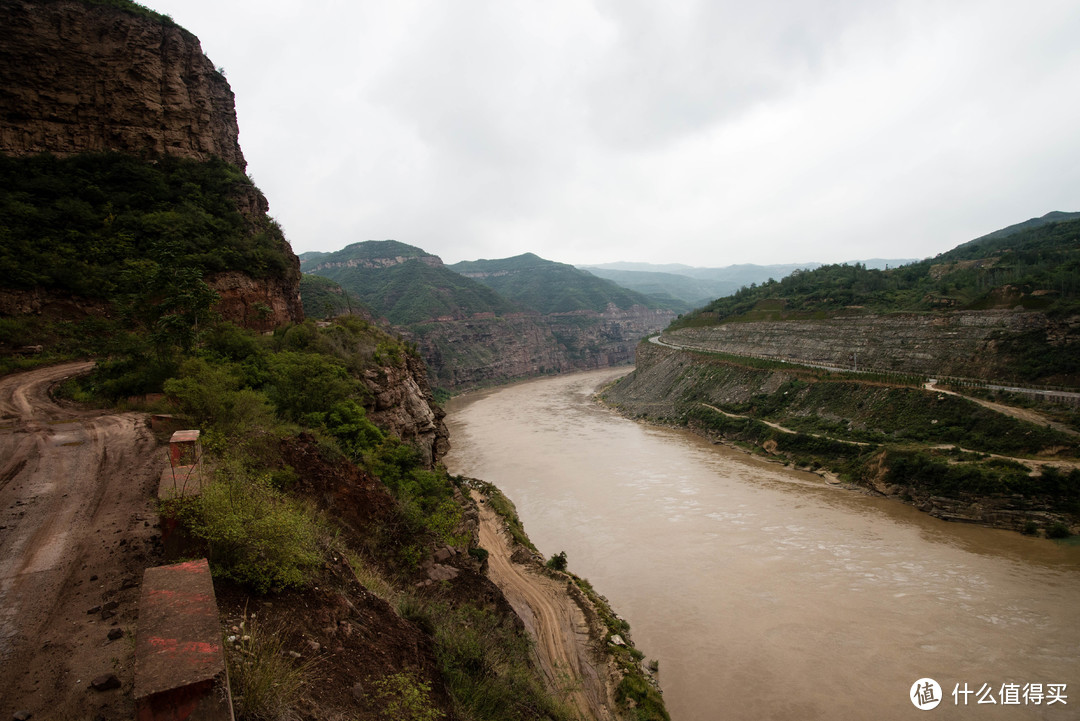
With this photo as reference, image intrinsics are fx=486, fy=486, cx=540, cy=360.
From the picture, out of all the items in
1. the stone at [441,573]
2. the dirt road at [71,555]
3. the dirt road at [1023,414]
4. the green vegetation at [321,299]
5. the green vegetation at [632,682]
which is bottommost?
the green vegetation at [632,682]

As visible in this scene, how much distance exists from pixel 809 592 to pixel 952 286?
117ft

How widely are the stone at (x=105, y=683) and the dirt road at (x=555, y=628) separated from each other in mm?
8170

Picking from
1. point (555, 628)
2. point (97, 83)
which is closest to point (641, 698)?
point (555, 628)

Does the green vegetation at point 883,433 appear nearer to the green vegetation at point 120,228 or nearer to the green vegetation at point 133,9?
the green vegetation at point 120,228

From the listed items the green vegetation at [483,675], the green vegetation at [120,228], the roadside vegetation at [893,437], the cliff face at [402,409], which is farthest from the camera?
the roadside vegetation at [893,437]

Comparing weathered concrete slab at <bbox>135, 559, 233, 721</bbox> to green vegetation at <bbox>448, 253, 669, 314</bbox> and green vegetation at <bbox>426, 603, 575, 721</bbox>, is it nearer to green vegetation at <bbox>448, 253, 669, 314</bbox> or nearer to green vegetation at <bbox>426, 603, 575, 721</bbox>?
green vegetation at <bbox>426, 603, 575, 721</bbox>

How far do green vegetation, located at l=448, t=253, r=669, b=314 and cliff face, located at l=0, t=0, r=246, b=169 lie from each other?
97369 millimetres

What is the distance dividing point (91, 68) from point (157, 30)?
4219mm

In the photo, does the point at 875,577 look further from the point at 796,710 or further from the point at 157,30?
the point at 157,30

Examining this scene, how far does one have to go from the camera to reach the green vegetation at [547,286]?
132625mm

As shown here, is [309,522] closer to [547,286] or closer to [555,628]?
[555,628]

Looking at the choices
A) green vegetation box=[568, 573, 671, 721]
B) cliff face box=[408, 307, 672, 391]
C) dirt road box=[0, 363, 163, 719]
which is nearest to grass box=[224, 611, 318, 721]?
dirt road box=[0, 363, 163, 719]

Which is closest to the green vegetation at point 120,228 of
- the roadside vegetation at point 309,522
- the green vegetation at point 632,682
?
the roadside vegetation at point 309,522

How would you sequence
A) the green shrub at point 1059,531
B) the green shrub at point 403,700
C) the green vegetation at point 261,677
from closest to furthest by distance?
the green vegetation at point 261,677 < the green shrub at point 403,700 < the green shrub at point 1059,531
